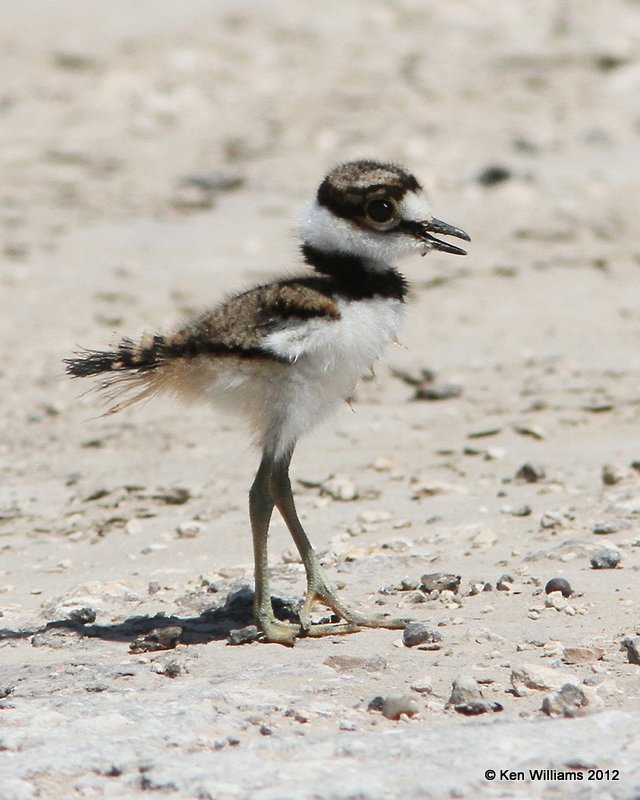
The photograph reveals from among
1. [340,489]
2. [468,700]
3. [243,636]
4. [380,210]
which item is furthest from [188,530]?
[468,700]

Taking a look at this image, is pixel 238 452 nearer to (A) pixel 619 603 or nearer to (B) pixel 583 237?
(A) pixel 619 603

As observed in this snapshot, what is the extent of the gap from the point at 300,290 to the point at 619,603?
1.42 metres

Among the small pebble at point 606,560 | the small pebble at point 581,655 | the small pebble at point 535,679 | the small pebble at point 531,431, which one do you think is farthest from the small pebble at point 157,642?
the small pebble at point 531,431

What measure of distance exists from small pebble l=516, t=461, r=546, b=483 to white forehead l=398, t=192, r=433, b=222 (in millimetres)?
1582

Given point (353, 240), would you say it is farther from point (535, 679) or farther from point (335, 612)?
point (535, 679)

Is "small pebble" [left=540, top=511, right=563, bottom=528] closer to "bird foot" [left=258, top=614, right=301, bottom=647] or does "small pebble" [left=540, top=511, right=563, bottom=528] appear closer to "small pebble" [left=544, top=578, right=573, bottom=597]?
"small pebble" [left=544, top=578, right=573, bottom=597]

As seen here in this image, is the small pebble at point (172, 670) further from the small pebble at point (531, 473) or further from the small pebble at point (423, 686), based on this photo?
the small pebble at point (531, 473)

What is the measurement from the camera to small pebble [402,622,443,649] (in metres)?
4.38

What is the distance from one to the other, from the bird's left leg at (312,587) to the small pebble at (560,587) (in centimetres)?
49

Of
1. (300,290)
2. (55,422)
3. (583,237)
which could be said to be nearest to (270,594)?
(300,290)

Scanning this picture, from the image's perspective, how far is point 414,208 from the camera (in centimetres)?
490

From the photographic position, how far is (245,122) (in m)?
11.6

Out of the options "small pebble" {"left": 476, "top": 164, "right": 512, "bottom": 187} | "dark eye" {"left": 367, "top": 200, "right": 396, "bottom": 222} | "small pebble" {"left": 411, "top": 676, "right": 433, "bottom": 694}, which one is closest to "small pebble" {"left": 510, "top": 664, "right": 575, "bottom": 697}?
"small pebble" {"left": 411, "top": 676, "right": 433, "bottom": 694}

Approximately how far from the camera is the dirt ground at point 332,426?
373 cm
